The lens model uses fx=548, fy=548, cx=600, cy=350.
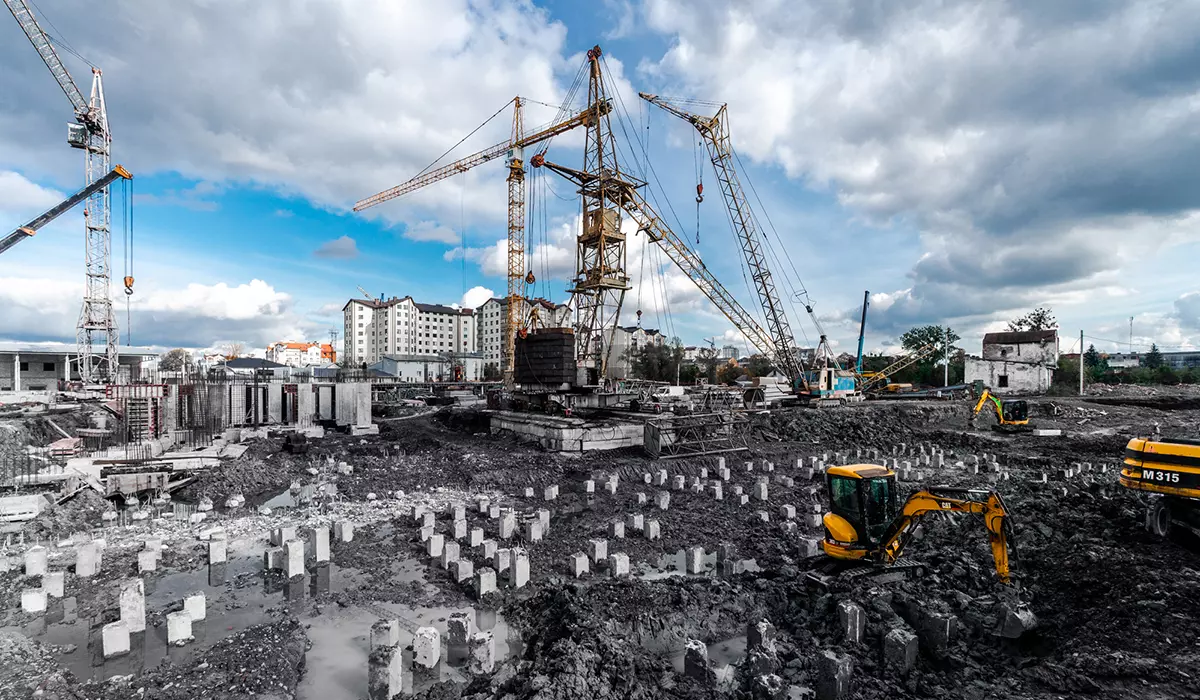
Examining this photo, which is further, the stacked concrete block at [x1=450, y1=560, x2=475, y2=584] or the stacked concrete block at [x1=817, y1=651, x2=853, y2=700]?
the stacked concrete block at [x1=450, y1=560, x2=475, y2=584]

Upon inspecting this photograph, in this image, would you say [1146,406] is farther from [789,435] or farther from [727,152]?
[727,152]

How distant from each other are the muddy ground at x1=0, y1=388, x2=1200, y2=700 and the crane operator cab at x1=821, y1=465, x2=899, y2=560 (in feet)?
1.31

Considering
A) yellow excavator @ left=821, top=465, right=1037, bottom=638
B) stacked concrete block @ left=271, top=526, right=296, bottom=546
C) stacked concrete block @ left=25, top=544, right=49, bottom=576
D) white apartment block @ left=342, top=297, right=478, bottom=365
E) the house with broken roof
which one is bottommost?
stacked concrete block @ left=271, top=526, right=296, bottom=546

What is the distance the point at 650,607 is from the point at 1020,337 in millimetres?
48465

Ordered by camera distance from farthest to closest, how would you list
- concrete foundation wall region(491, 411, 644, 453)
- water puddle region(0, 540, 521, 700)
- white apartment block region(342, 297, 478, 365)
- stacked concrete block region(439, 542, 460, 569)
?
white apartment block region(342, 297, 478, 365)
concrete foundation wall region(491, 411, 644, 453)
stacked concrete block region(439, 542, 460, 569)
water puddle region(0, 540, 521, 700)

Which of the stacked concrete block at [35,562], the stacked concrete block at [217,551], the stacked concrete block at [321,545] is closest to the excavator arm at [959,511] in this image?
the stacked concrete block at [321,545]

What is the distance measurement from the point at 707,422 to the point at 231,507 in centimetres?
1306

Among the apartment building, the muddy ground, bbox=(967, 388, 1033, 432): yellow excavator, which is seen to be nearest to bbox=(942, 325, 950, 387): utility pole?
bbox=(967, 388, 1033, 432): yellow excavator

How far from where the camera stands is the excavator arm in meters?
6.29

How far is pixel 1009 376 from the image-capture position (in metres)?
40.6

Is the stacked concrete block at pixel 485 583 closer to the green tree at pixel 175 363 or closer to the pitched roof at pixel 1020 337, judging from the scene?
the green tree at pixel 175 363

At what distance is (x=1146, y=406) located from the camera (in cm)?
3097

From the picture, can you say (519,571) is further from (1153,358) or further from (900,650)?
(1153,358)

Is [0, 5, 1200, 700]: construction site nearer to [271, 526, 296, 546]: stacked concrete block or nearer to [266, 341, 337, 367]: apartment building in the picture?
[271, 526, 296, 546]: stacked concrete block
